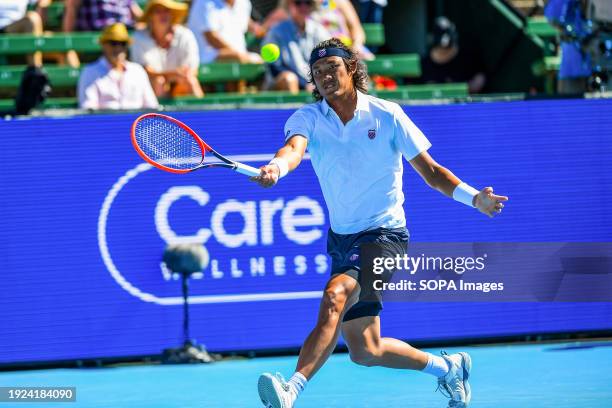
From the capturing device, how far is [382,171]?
219 inches

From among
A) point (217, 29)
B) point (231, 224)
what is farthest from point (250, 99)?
point (231, 224)

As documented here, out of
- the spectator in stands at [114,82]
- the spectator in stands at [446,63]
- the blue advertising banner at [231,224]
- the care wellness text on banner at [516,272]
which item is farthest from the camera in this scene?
the spectator in stands at [446,63]

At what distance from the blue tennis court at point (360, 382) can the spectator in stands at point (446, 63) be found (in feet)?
13.7

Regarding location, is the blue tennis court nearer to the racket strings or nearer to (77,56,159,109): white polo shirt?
the racket strings

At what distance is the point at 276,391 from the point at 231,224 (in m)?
2.67

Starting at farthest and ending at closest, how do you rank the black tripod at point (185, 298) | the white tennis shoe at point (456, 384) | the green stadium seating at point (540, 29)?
the green stadium seating at point (540, 29), the black tripod at point (185, 298), the white tennis shoe at point (456, 384)

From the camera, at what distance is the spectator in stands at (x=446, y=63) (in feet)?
37.3

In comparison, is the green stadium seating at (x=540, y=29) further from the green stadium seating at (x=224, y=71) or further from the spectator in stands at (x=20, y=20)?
the spectator in stands at (x=20, y=20)

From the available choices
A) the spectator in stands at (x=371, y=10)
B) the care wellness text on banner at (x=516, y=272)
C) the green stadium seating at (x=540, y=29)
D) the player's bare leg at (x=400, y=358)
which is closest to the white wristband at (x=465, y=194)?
the player's bare leg at (x=400, y=358)

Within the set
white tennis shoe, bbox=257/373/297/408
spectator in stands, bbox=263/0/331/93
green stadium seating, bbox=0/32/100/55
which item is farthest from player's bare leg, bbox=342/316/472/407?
green stadium seating, bbox=0/32/100/55

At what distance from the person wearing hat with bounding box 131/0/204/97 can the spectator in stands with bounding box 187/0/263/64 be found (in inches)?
20.1

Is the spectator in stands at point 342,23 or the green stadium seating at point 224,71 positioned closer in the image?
the green stadium seating at point 224,71

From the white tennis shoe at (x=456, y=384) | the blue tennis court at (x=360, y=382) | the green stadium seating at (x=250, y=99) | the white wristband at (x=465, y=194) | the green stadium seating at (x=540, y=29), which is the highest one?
the green stadium seating at (x=540, y=29)

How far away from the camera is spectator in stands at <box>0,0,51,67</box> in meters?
10.2
